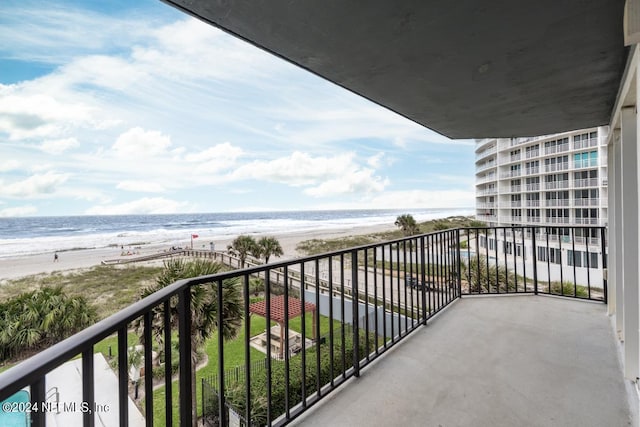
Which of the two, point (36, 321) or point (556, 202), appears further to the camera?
point (556, 202)

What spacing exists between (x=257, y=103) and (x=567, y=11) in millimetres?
32260

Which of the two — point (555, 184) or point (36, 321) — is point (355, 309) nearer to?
point (36, 321)

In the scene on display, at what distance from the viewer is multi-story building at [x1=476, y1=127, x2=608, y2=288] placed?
20100mm

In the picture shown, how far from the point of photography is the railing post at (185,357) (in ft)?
3.62

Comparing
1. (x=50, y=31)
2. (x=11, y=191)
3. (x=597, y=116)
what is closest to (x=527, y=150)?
(x=597, y=116)

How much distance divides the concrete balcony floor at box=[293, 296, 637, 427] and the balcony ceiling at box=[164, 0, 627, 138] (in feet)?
6.30

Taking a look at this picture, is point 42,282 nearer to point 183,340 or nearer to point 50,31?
point 50,31

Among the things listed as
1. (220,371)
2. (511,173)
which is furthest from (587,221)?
(220,371)

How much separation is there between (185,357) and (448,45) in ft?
6.06

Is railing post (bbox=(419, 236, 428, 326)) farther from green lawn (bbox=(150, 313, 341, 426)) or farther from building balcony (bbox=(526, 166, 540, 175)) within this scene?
building balcony (bbox=(526, 166, 540, 175))

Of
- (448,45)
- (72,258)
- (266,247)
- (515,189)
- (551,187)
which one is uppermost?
(515,189)

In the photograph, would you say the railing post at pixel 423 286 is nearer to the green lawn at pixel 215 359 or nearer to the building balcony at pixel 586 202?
the green lawn at pixel 215 359

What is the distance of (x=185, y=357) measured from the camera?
3.65 feet

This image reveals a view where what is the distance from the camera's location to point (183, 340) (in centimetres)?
110
